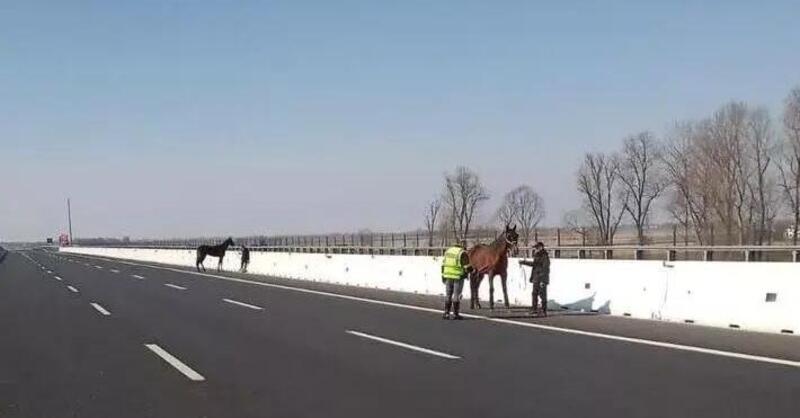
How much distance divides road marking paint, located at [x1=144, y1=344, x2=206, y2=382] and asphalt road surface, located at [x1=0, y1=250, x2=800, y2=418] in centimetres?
3

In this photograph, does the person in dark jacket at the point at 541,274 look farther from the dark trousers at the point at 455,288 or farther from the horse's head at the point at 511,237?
the dark trousers at the point at 455,288

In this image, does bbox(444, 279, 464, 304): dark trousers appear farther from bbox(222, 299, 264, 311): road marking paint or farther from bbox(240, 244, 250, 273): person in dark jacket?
bbox(240, 244, 250, 273): person in dark jacket

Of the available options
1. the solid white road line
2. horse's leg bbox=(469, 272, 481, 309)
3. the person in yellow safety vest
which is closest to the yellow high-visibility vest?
the person in yellow safety vest

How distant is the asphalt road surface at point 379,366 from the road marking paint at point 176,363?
3cm

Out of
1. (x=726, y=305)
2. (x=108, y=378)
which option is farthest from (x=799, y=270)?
(x=108, y=378)

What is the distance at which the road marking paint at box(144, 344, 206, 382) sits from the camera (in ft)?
35.9

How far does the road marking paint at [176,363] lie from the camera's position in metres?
11.0

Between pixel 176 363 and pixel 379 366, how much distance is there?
9.39 ft

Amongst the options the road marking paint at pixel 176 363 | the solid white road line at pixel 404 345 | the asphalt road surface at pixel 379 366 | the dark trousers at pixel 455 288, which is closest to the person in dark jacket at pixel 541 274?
the asphalt road surface at pixel 379 366

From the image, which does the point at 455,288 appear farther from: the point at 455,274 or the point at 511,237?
the point at 511,237

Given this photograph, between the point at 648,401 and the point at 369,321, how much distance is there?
401 inches

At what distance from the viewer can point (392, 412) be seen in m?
8.53

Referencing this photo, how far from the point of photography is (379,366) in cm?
1182

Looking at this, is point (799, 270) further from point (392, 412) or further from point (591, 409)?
point (392, 412)
